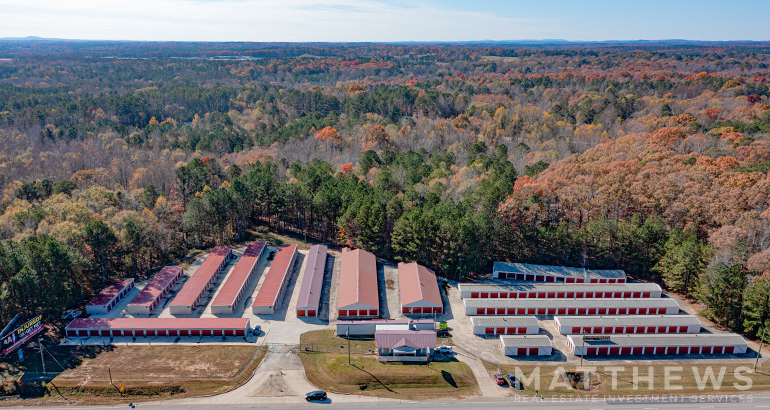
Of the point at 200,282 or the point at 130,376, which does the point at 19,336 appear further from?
the point at 200,282

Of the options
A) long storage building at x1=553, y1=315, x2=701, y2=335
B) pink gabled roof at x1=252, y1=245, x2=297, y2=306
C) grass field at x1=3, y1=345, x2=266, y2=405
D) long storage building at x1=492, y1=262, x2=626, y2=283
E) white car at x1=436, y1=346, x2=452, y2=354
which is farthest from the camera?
long storage building at x1=492, y1=262, x2=626, y2=283

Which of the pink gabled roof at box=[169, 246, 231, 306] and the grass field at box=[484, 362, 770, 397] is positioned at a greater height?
the pink gabled roof at box=[169, 246, 231, 306]

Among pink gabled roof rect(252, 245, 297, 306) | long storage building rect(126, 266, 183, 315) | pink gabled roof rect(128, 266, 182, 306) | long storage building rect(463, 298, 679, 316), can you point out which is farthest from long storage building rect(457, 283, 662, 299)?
pink gabled roof rect(128, 266, 182, 306)

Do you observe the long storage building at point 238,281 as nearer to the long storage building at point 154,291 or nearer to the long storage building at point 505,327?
the long storage building at point 154,291

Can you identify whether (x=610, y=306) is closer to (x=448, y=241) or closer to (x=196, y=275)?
(x=448, y=241)

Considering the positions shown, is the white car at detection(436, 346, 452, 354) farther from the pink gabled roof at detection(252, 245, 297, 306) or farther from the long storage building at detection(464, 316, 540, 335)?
the pink gabled roof at detection(252, 245, 297, 306)

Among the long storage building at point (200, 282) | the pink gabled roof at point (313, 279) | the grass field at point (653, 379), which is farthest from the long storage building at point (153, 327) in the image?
the grass field at point (653, 379)
